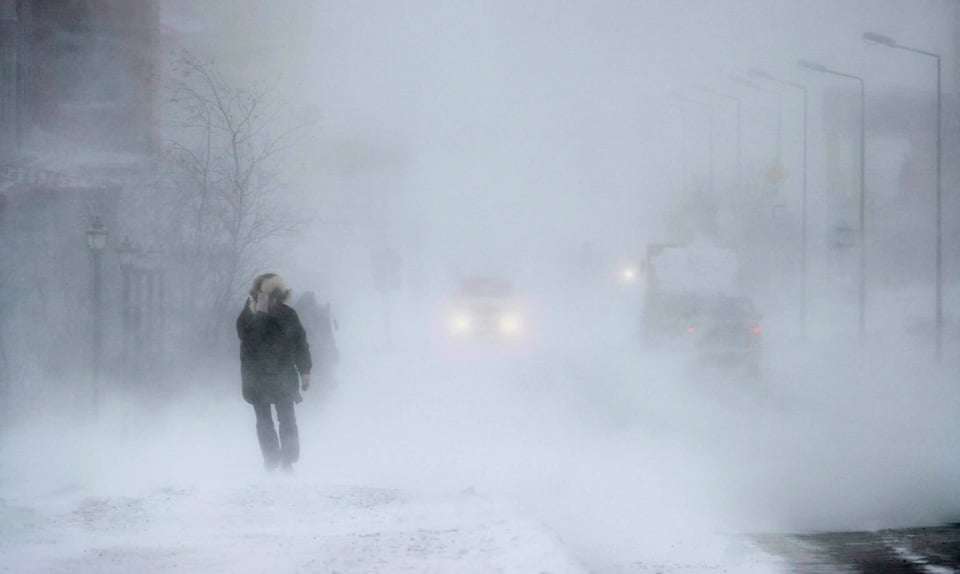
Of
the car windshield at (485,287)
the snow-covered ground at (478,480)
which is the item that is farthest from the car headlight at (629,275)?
the snow-covered ground at (478,480)

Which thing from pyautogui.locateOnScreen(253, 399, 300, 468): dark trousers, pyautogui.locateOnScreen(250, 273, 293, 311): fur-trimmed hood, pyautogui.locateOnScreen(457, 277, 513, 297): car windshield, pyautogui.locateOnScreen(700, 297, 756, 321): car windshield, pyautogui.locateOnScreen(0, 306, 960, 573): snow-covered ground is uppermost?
pyautogui.locateOnScreen(250, 273, 293, 311): fur-trimmed hood

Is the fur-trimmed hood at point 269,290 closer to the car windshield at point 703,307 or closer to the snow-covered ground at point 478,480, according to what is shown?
the snow-covered ground at point 478,480

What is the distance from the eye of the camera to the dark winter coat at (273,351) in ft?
34.8

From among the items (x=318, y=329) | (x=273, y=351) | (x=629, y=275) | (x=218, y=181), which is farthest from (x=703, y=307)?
(x=629, y=275)

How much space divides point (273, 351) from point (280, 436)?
2.45 feet

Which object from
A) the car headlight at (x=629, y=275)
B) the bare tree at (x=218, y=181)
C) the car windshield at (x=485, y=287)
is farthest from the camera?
the car headlight at (x=629, y=275)

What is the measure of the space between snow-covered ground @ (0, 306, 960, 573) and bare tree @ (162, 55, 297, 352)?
285 centimetres

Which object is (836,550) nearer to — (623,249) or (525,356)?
(525,356)

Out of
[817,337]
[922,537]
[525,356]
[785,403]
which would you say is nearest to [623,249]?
[817,337]

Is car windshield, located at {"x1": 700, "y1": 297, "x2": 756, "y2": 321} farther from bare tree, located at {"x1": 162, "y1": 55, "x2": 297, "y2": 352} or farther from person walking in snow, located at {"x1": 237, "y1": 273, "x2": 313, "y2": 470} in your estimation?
person walking in snow, located at {"x1": 237, "y1": 273, "x2": 313, "y2": 470}

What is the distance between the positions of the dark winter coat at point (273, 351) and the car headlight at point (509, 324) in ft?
71.5

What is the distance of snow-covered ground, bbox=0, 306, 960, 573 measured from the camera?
295 inches

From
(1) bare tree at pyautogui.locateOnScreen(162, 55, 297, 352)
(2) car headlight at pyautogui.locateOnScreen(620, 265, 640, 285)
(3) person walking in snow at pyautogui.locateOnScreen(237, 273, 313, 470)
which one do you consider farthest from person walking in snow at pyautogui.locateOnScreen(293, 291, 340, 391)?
(2) car headlight at pyautogui.locateOnScreen(620, 265, 640, 285)

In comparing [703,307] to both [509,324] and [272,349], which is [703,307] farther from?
[272,349]
